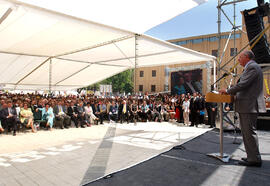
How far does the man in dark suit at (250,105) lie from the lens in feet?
9.37

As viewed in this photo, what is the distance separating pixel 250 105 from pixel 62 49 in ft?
24.7

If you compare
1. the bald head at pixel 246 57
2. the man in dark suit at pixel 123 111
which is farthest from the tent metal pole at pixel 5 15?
the man in dark suit at pixel 123 111

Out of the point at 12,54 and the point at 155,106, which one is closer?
the point at 12,54

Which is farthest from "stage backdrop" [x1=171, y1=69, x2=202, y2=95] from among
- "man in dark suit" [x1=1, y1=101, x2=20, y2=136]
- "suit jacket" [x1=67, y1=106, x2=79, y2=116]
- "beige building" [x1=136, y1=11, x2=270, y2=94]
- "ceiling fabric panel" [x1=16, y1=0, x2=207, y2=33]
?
"man in dark suit" [x1=1, y1=101, x2=20, y2=136]

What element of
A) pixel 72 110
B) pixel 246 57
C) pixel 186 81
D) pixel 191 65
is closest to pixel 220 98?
pixel 246 57

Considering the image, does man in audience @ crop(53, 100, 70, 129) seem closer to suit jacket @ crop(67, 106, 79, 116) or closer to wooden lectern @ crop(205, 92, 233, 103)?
suit jacket @ crop(67, 106, 79, 116)

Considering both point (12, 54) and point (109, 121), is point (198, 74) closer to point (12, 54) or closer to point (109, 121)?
point (109, 121)

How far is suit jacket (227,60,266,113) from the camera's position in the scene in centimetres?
286

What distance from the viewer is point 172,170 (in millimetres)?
2709

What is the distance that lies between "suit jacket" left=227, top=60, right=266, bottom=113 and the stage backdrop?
1075 inches

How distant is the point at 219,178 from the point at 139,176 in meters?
0.97

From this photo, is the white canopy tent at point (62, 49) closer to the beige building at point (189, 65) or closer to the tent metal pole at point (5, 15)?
the tent metal pole at point (5, 15)

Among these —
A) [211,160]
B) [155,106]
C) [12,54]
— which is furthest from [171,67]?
[211,160]

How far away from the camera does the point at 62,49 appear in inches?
333
